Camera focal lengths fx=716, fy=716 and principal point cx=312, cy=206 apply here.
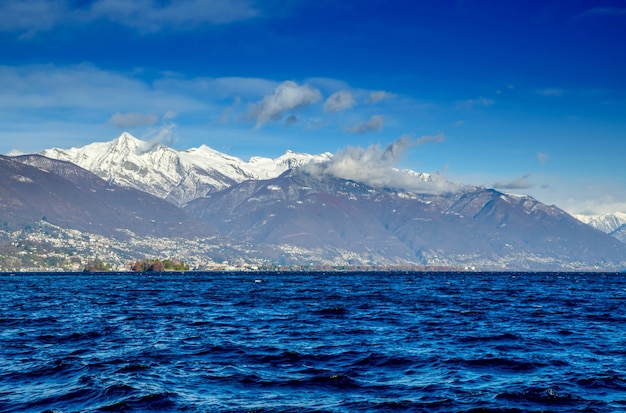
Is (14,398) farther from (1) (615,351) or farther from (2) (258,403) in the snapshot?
(1) (615,351)

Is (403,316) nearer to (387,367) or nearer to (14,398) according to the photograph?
(387,367)

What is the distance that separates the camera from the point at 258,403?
37188 mm

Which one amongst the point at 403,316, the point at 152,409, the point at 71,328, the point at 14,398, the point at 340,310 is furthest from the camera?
the point at 340,310

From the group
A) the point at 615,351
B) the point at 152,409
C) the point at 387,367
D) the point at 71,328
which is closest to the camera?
the point at 152,409

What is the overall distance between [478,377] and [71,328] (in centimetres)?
4412

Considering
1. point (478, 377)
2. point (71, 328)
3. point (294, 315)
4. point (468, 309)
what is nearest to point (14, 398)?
point (478, 377)

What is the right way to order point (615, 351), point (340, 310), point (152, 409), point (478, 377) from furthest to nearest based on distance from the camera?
point (340, 310), point (615, 351), point (478, 377), point (152, 409)

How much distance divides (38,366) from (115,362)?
4.98 metres

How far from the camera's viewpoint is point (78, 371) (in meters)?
45.9

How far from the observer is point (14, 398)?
38438mm

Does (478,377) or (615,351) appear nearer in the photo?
(478,377)

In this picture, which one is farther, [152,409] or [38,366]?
[38,366]

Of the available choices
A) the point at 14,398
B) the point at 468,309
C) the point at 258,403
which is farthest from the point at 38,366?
the point at 468,309

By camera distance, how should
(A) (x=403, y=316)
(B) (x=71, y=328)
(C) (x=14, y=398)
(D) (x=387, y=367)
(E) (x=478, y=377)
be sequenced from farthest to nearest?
1. (A) (x=403, y=316)
2. (B) (x=71, y=328)
3. (D) (x=387, y=367)
4. (E) (x=478, y=377)
5. (C) (x=14, y=398)
